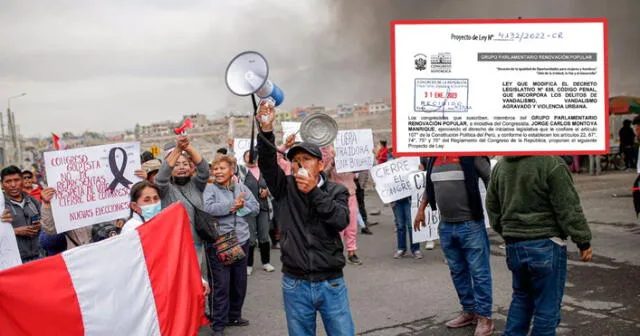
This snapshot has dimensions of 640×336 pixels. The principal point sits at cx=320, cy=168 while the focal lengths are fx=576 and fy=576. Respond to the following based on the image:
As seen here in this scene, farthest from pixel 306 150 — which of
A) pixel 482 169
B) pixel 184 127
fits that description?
pixel 482 169

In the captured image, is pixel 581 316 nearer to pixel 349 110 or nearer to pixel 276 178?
pixel 276 178

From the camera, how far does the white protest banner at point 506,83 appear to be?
3.12m

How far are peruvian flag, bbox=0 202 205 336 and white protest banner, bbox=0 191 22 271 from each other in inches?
52.0

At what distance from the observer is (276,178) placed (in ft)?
11.1

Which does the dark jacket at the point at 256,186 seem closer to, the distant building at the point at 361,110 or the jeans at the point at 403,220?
the jeans at the point at 403,220

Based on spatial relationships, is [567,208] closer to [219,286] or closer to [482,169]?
[482,169]

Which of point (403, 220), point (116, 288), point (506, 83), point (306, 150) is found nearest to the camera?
point (506, 83)

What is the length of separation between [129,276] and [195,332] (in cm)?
58

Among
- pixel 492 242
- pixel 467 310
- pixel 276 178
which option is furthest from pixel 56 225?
pixel 492 242

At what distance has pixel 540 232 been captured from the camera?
3.79 metres

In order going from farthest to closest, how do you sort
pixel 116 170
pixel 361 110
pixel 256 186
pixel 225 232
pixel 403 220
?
pixel 361 110 < pixel 403 220 < pixel 256 186 < pixel 116 170 < pixel 225 232

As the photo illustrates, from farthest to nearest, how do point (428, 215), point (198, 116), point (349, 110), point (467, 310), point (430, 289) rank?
point (198, 116) < point (349, 110) < point (428, 215) < point (430, 289) < point (467, 310)

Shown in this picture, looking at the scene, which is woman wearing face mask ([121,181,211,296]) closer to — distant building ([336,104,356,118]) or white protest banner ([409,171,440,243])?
white protest banner ([409,171,440,243])

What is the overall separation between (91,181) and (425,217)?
14.6ft
